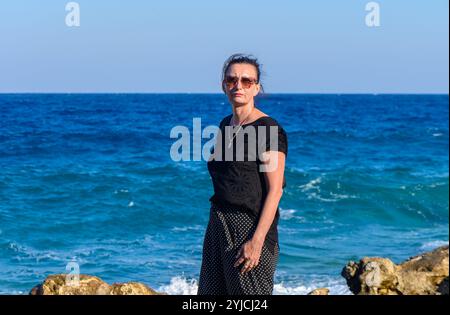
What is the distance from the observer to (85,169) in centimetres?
2017

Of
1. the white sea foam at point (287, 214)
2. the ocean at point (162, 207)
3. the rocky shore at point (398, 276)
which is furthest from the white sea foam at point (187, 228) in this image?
the rocky shore at point (398, 276)

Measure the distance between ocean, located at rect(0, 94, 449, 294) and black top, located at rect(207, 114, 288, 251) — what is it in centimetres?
671

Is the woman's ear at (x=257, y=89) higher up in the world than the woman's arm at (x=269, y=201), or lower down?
higher up

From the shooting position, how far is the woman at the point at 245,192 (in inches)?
132

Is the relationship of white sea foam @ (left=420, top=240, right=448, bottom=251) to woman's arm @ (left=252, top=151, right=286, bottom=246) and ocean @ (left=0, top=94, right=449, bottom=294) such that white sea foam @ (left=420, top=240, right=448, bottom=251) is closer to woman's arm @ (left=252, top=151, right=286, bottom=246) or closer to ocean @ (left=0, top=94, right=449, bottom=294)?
ocean @ (left=0, top=94, right=449, bottom=294)

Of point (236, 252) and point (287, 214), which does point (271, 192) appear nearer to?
point (236, 252)

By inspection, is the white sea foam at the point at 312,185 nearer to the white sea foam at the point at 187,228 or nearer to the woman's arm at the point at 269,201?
the white sea foam at the point at 187,228

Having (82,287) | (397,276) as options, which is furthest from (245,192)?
(397,276)

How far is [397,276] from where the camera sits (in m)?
7.51

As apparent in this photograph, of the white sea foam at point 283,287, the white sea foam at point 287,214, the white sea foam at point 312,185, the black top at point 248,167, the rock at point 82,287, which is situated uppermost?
the white sea foam at point 312,185

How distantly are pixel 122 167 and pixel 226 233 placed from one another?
709 inches

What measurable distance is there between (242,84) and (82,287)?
3.11 m

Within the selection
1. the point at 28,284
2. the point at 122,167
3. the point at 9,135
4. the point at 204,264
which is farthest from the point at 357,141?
the point at 204,264

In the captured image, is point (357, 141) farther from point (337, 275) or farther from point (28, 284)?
point (28, 284)
